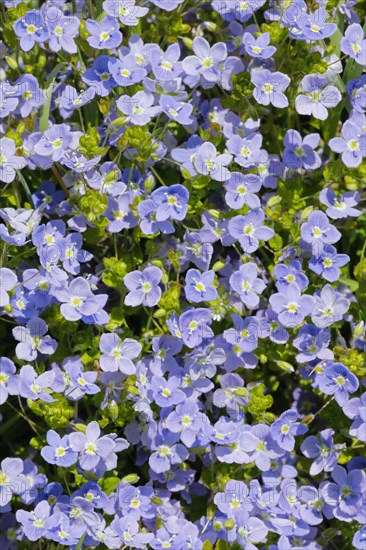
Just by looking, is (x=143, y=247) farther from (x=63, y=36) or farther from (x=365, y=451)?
(x=365, y=451)

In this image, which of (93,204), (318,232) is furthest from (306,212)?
(93,204)

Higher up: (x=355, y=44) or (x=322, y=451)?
(x=355, y=44)

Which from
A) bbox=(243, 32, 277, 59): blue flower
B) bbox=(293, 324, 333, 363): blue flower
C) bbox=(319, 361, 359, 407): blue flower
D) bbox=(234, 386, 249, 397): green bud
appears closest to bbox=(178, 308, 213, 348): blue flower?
bbox=(234, 386, 249, 397): green bud

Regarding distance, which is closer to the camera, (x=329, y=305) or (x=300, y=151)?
(x=329, y=305)

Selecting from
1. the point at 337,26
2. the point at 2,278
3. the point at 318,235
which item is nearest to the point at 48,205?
the point at 2,278

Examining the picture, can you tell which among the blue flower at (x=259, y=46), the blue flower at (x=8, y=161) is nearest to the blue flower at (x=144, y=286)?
the blue flower at (x=8, y=161)

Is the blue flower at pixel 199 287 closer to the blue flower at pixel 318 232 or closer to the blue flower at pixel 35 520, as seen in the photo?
the blue flower at pixel 318 232

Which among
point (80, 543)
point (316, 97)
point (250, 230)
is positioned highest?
point (316, 97)

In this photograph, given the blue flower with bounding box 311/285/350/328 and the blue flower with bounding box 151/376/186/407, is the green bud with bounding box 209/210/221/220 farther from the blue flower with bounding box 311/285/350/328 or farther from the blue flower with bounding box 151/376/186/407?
the blue flower with bounding box 151/376/186/407

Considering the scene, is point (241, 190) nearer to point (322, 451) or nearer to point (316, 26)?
point (316, 26)
